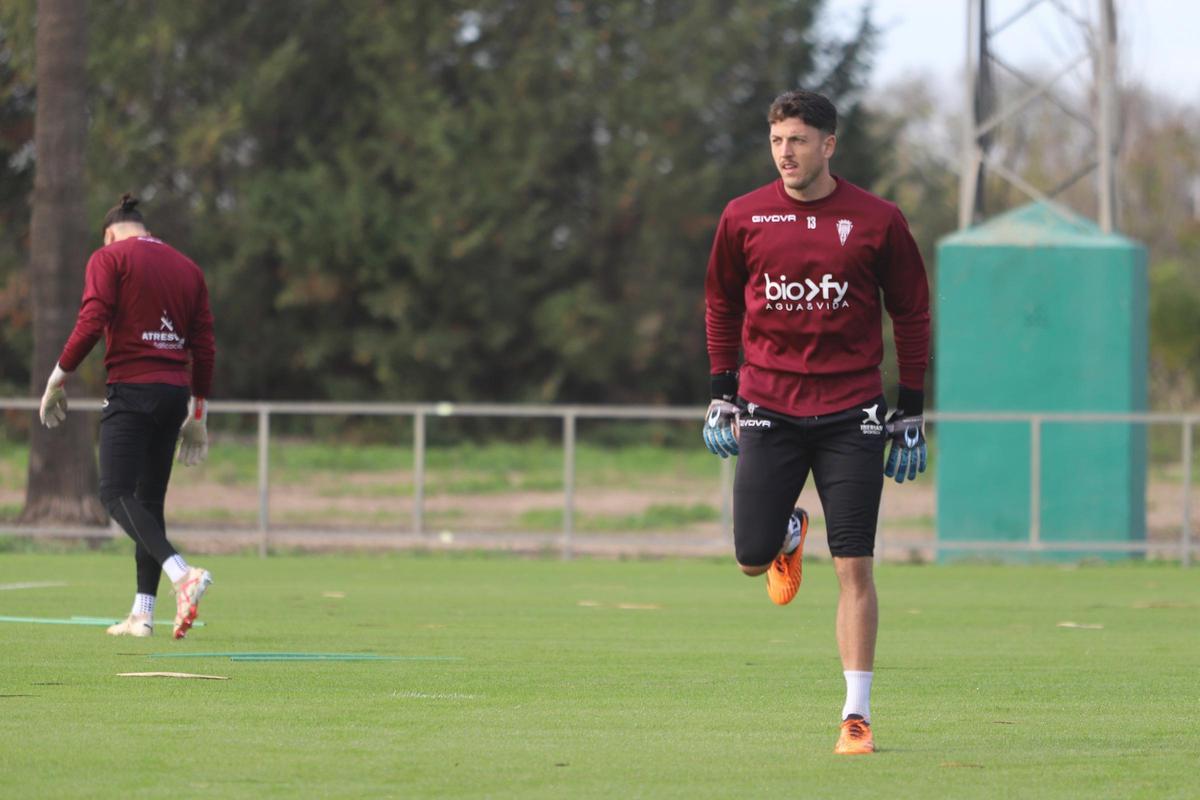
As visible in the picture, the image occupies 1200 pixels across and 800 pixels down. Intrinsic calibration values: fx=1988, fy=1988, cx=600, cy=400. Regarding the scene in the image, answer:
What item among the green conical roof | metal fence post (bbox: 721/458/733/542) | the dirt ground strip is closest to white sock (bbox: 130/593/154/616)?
the dirt ground strip

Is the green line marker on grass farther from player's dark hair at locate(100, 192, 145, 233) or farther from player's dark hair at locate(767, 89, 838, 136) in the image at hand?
player's dark hair at locate(767, 89, 838, 136)

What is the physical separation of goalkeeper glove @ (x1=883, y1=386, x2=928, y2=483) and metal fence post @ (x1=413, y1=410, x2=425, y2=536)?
478 inches

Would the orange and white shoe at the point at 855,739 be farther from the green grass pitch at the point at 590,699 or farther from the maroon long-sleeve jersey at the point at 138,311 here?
the maroon long-sleeve jersey at the point at 138,311

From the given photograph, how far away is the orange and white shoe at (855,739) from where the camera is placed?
6.40m

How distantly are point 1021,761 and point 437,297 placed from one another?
97.3 ft

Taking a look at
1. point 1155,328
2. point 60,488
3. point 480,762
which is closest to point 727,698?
point 480,762

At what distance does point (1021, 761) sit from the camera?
6328 millimetres

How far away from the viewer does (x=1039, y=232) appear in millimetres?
20141

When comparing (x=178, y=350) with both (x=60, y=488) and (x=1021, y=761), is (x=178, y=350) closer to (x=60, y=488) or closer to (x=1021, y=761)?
(x=1021, y=761)

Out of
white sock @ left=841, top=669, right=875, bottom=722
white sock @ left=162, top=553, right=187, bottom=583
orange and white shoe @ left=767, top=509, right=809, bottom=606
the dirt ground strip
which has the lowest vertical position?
the dirt ground strip

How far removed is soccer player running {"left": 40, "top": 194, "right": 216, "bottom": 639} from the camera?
984cm

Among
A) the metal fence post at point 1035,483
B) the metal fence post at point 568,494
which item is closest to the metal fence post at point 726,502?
the metal fence post at point 568,494

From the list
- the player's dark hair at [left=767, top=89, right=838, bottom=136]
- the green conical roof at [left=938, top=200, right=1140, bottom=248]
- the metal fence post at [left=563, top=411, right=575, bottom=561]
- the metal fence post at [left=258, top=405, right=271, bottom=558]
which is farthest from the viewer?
the green conical roof at [left=938, top=200, right=1140, bottom=248]

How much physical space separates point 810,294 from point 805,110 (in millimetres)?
618
